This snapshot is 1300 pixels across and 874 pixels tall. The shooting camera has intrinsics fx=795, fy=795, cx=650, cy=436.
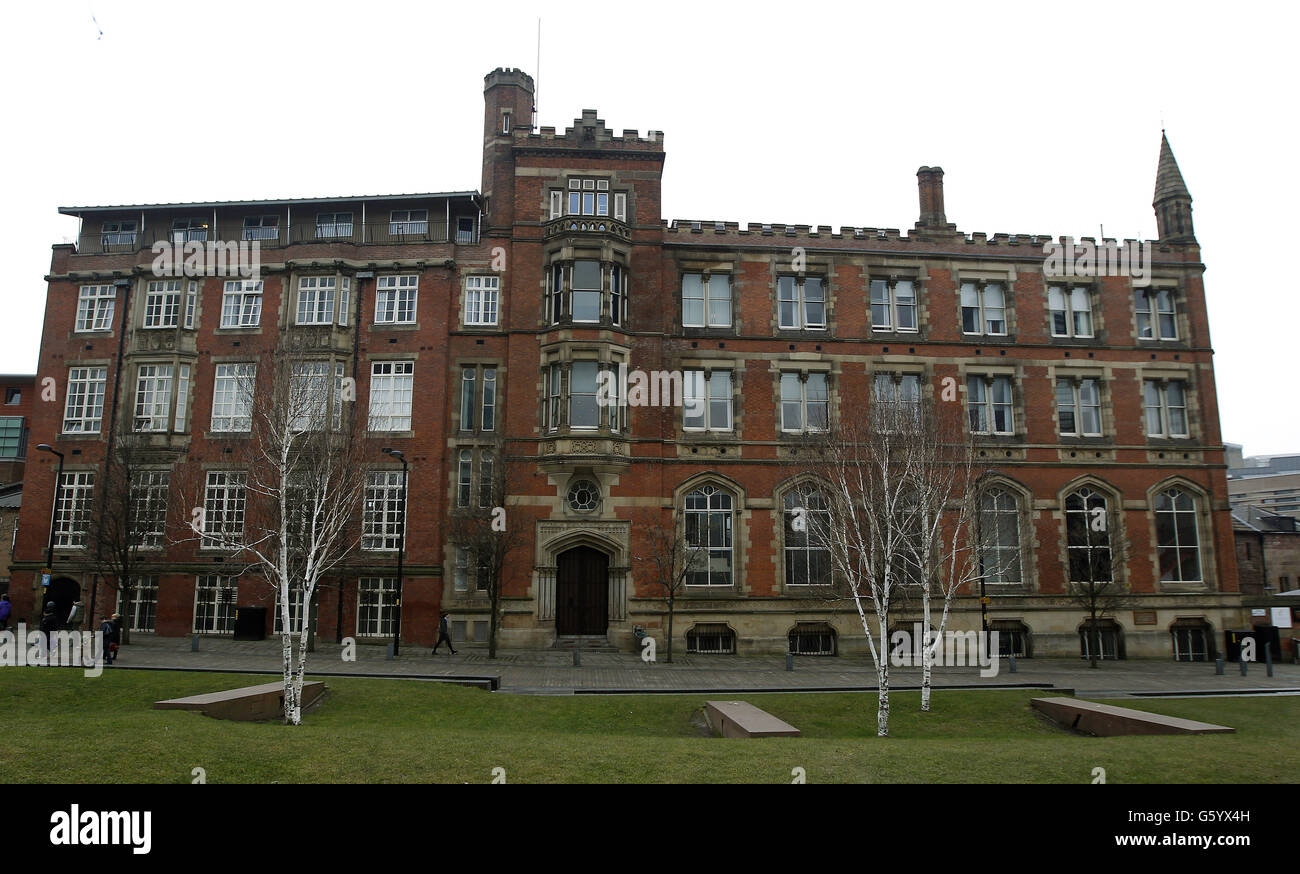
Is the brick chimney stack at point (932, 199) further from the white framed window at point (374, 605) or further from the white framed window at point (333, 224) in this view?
the white framed window at point (374, 605)

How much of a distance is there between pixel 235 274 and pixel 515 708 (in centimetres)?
2551

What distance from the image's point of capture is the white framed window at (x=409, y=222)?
35.2 metres

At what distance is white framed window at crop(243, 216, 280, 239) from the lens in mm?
35594

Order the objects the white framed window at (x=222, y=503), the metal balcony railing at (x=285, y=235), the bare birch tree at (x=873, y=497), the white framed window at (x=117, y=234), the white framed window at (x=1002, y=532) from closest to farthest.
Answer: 1. the bare birch tree at (x=873, y=497)
2. the white framed window at (x=222, y=503)
3. the white framed window at (x=1002, y=532)
4. the metal balcony railing at (x=285, y=235)
5. the white framed window at (x=117, y=234)

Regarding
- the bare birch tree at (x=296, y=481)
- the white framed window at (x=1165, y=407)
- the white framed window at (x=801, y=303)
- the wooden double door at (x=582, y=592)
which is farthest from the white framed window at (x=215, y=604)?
the white framed window at (x=1165, y=407)

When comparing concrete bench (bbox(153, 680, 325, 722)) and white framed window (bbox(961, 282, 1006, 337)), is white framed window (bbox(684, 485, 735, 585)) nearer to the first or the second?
white framed window (bbox(961, 282, 1006, 337))

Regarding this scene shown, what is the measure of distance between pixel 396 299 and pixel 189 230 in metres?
11.0

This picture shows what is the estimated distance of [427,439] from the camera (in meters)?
32.0

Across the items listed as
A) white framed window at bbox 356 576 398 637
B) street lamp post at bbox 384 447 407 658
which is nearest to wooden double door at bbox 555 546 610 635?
street lamp post at bbox 384 447 407 658

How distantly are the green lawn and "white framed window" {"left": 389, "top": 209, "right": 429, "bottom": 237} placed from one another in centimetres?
2251

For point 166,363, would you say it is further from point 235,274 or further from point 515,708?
point 515,708

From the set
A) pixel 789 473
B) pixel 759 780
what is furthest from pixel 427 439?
pixel 759 780

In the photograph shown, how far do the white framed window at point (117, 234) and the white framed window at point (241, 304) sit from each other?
611 cm
